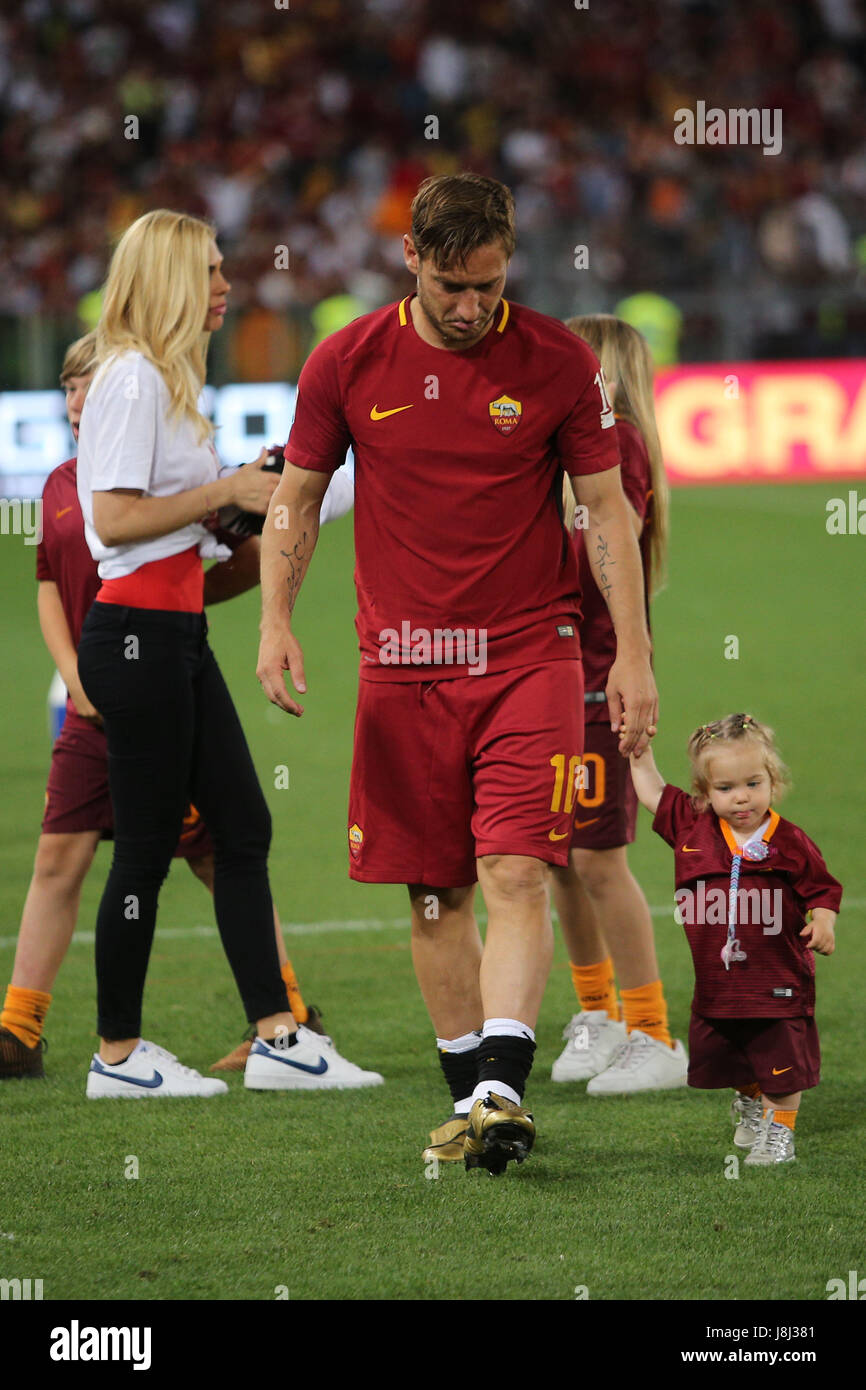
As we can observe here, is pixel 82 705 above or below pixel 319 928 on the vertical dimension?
above

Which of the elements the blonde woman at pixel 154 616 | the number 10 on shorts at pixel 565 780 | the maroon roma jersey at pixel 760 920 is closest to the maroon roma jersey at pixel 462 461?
the number 10 on shorts at pixel 565 780

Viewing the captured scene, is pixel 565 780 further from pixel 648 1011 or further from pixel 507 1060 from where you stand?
pixel 648 1011

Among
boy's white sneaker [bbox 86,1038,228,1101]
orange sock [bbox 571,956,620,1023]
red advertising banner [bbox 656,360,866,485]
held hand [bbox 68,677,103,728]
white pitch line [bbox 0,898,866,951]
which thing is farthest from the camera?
red advertising banner [bbox 656,360,866,485]

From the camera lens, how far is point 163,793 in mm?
4598

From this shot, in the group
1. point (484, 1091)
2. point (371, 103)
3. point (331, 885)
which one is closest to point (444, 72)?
point (371, 103)

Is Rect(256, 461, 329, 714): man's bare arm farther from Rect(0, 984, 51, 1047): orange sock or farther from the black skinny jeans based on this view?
Rect(0, 984, 51, 1047): orange sock

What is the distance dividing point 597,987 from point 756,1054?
1.07 meters

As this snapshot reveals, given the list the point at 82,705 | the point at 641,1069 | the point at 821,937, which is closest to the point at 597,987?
the point at 641,1069

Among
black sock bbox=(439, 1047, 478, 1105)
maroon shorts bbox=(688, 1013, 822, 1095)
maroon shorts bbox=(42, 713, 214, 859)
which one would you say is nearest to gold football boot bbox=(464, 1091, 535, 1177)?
black sock bbox=(439, 1047, 478, 1105)

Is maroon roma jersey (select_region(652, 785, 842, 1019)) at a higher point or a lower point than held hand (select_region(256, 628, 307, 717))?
lower

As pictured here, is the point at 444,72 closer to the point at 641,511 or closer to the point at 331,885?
the point at 331,885

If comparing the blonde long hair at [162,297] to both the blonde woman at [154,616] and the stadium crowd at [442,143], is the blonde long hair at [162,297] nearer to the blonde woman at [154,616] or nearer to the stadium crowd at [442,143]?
the blonde woman at [154,616]

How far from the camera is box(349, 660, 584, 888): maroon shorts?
395cm

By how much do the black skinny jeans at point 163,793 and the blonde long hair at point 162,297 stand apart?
1.95 feet
